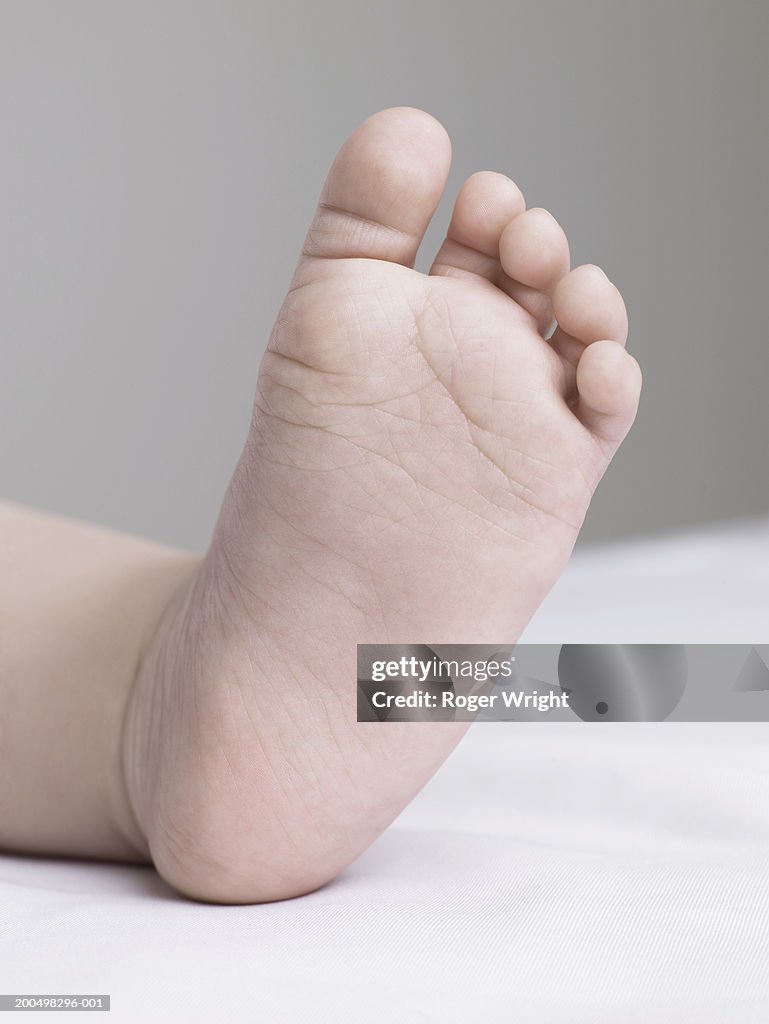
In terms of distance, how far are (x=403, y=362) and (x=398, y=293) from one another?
0.04 meters

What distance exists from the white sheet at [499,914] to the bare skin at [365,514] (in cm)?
5

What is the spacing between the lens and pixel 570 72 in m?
3.49

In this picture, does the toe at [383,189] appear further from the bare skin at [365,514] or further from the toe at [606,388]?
the toe at [606,388]

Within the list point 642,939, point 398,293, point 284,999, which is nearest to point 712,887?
point 642,939

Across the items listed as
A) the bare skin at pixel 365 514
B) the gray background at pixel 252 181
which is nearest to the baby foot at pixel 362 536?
the bare skin at pixel 365 514

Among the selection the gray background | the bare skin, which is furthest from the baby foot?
the gray background

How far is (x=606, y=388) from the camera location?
661 millimetres

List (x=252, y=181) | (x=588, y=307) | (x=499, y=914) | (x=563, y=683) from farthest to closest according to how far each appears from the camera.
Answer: (x=252, y=181), (x=563, y=683), (x=588, y=307), (x=499, y=914)

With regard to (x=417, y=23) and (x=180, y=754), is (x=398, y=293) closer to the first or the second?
(x=180, y=754)

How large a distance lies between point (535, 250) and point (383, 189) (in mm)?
90

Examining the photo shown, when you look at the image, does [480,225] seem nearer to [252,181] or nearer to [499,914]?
[499,914]

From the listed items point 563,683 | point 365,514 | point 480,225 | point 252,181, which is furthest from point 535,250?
point 252,181

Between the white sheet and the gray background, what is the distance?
2.40m

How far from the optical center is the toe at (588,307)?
2.22 ft
